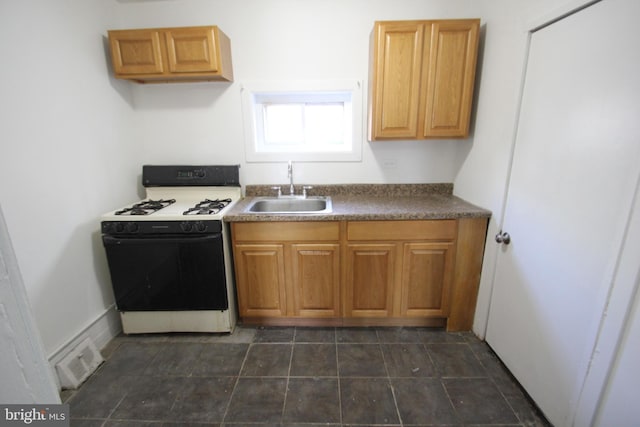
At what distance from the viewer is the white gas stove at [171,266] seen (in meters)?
1.88

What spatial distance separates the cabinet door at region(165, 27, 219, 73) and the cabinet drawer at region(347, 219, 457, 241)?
1.54m

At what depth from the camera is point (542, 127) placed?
1417 mm

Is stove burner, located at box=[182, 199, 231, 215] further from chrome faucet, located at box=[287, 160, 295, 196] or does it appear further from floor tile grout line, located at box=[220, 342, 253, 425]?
floor tile grout line, located at box=[220, 342, 253, 425]

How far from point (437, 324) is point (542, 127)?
Answer: 1506 mm

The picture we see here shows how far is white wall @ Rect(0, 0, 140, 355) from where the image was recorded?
57.5 inches

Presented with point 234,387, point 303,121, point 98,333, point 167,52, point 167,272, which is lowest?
point 234,387

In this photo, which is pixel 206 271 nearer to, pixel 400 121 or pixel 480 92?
pixel 400 121

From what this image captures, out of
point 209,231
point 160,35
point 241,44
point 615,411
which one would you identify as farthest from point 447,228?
point 160,35

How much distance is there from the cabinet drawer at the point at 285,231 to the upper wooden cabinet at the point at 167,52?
1151 mm

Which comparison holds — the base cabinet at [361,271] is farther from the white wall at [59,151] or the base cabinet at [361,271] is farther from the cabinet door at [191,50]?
the cabinet door at [191,50]

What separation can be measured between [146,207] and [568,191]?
2581 mm

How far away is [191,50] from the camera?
1.97 meters

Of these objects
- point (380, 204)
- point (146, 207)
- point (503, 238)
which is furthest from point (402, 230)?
point (146, 207)

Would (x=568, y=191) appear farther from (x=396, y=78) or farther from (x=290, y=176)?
(x=290, y=176)
